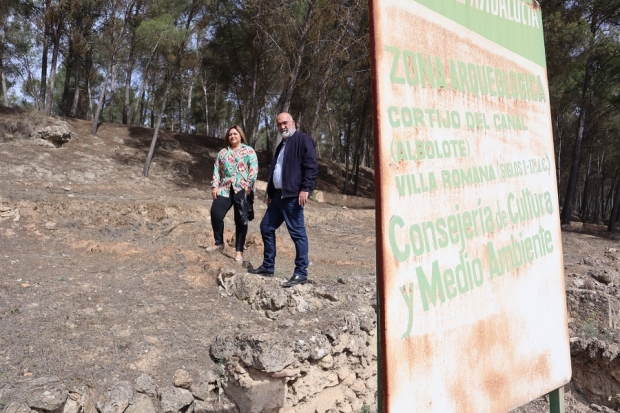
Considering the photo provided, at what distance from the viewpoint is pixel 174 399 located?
11.9 ft

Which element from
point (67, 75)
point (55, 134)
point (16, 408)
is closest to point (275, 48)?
point (55, 134)

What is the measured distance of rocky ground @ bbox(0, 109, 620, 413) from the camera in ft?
11.8

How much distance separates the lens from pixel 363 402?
169 inches

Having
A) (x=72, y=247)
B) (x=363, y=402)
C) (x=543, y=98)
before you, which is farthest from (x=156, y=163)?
(x=543, y=98)

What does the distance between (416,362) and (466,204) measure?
54 centimetres

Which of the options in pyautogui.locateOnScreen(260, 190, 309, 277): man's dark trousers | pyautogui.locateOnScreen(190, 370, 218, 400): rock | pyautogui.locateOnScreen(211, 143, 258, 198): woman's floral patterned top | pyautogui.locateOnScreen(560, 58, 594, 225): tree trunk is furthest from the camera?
pyautogui.locateOnScreen(560, 58, 594, 225): tree trunk

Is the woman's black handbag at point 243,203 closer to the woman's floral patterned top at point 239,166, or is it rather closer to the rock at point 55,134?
the woman's floral patterned top at point 239,166

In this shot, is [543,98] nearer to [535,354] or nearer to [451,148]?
[451,148]

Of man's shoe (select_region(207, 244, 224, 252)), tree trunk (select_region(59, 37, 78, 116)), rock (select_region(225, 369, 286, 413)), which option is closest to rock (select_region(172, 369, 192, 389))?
rock (select_region(225, 369, 286, 413))

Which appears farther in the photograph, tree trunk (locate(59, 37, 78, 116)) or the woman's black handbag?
tree trunk (locate(59, 37, 78, 116))

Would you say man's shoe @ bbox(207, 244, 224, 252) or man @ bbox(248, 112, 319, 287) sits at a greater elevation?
man @ bbox(248, 112, 319, 287)

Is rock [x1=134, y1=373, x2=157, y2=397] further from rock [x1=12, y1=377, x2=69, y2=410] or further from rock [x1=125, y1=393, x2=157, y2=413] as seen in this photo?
rock [x1=12, y1=377, x2=69, y2=410]

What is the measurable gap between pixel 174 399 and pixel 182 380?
18 cm

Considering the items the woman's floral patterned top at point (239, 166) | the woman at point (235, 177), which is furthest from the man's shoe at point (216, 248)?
the woman's floral patterned top at point (239, 166)
